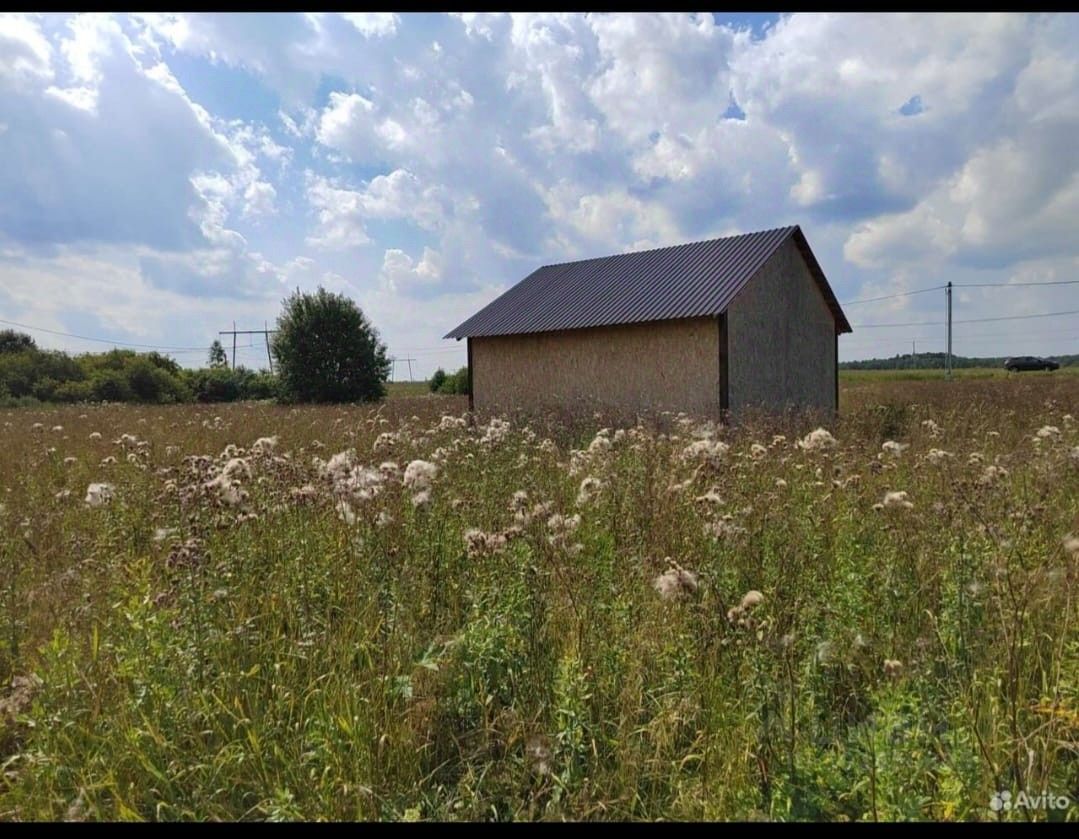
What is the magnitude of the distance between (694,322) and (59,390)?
3902 cm

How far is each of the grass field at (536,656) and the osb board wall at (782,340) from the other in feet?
34.7

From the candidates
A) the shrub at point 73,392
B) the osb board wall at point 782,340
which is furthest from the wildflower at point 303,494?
the shrub at point 73,392

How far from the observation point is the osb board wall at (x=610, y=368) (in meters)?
14.9

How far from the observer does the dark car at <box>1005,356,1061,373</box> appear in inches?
2281

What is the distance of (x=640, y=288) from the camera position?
17703 millimetres

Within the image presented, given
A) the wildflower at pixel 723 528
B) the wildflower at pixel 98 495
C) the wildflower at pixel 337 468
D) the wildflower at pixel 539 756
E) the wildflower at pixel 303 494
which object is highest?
the wildflower at pixel 337 468

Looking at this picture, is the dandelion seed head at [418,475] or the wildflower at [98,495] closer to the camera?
the dandelion seed head at [418,475]

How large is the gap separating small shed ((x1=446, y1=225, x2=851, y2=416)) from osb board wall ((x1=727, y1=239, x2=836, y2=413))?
32 millimetres

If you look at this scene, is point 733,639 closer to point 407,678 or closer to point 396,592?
point 407,678

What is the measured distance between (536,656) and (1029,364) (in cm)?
7319

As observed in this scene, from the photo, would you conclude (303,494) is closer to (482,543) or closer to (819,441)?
(482,543)

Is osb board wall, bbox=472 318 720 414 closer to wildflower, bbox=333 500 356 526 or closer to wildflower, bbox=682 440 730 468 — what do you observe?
wildflower, bbox=682 440 730 468

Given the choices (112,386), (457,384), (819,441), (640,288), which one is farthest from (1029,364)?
(112,386)

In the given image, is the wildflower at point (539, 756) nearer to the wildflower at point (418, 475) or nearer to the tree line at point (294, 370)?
the wildflower at point (418, 475)
